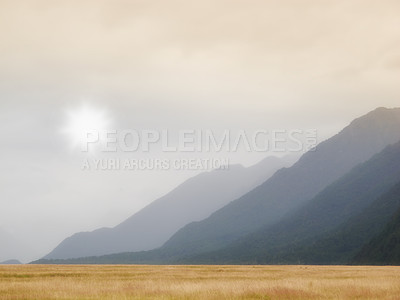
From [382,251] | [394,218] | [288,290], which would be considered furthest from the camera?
[394,218]

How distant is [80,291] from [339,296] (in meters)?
17.9

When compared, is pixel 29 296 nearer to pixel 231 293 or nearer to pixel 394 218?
pixel 231 293

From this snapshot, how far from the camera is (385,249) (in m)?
166

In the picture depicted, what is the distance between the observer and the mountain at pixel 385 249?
158 metres

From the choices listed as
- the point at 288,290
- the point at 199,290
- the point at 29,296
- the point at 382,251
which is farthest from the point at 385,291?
the point at 382,251

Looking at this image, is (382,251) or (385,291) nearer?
(385,291)

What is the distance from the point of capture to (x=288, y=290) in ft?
110

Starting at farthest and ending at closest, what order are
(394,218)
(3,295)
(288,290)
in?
1. (394,218)
2. (288,290)
3. (3,295)

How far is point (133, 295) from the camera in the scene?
106ft

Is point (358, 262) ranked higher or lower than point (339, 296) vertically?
lower

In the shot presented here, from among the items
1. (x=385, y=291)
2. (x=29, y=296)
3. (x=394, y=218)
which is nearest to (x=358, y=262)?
(x=394, y=218)

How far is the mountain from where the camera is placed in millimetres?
157625

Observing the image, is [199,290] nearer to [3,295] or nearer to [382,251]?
[3,295]

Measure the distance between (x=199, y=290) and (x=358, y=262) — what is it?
15194cm
